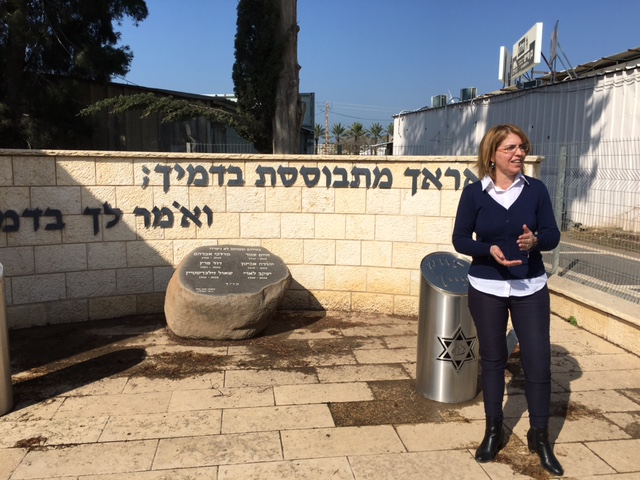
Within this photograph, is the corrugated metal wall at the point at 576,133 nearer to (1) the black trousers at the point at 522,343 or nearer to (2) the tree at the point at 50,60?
(1) the black trousers at the point at 522,343

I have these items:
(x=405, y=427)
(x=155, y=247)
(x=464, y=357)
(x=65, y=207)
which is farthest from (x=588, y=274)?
(x=65, y=207)

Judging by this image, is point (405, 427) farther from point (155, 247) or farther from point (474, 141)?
point (474, 141)

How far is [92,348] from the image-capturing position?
213 inches

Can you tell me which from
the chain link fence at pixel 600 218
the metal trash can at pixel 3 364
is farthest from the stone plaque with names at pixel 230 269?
the chain link fence at pixel 600 218

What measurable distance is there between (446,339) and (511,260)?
113 centimetres

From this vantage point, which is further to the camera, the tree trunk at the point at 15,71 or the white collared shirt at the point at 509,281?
the tree trunk at the point at 15,71

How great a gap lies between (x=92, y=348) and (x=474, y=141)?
15.0 meters

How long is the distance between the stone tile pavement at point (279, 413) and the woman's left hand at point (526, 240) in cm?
132

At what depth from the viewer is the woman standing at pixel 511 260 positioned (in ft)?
10.2

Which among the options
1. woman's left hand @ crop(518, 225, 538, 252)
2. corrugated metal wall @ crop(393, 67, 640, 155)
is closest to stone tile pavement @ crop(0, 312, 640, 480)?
woman's left hand @ crop(518, 225, 538, 252)

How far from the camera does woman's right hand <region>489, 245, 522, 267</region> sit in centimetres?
295

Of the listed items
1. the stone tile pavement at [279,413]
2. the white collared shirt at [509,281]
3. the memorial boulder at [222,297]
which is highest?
the white collared shirt at [509,281]

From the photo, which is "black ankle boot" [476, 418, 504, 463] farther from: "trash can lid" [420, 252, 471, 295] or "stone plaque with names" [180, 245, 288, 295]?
"stone plaque with names" [180, 245, 288, 295]

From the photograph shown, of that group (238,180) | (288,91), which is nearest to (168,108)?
(288,91)
